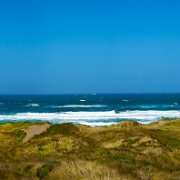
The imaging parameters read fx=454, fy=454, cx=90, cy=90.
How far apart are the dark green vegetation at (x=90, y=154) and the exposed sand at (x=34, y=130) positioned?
14.4 inches

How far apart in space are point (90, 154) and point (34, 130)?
1208 centimetres

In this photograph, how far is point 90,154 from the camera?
21422 mm

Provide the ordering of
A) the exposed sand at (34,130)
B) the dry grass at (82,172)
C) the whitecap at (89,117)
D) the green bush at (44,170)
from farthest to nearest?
the whitecap at (89,117) < the exposed sand at (34,130) < the green bush at (44,170) < the dry grass at (82,172)

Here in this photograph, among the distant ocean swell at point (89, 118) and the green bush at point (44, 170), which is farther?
the distant ocean swell at point (89, 118)

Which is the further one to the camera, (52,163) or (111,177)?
(52,163)

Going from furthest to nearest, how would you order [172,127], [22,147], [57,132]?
[172,127]
[57,132]
[22,147]

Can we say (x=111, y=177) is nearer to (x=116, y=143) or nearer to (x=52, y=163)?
(x=52, y=163)

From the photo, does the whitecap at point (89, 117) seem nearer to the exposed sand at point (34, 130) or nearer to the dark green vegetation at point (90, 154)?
the exposed sand at point (34, 130)

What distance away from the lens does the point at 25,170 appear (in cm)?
1415

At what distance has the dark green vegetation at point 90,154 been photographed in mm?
13039

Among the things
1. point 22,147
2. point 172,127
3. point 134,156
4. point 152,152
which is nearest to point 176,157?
point 152,152

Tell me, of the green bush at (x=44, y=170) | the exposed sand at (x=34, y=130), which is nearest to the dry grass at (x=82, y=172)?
the green bush at (x=44, y=170)

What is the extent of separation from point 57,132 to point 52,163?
1747 centimetres

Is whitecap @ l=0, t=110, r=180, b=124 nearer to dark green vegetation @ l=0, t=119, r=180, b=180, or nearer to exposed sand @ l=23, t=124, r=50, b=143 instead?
exposed sand @ l=23, t=124, r=50, b=143
